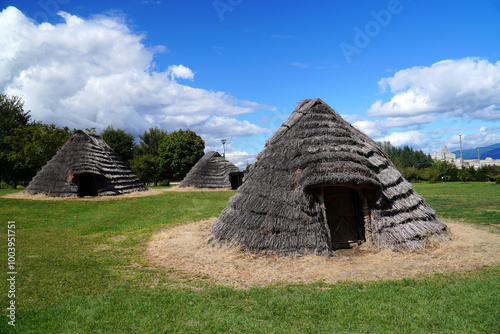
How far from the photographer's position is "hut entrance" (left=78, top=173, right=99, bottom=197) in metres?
25.6

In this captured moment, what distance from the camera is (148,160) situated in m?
45.4

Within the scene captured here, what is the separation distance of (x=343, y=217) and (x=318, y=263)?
2395mm

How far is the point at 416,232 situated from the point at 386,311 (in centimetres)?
486

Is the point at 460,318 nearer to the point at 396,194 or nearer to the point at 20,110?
the point at 396,194

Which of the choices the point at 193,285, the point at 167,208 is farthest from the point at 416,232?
the point at 167,208

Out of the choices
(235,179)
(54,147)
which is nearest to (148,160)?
(54,147)

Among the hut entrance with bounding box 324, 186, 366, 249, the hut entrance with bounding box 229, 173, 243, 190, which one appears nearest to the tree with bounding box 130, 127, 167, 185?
the hut entrance with bounding box 229, 173, 243, 190

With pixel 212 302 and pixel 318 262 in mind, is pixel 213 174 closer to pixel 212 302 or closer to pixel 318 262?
pixel 318 262

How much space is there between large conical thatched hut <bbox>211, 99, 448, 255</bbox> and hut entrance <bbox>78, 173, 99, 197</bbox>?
19.0 metres

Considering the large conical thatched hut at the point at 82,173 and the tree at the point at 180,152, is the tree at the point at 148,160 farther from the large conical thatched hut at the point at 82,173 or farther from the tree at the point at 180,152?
the large conical thatched hut at the point at 82,173

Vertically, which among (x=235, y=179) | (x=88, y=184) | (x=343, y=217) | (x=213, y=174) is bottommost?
(x=343, y=217)

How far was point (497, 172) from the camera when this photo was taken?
40406 millimetres

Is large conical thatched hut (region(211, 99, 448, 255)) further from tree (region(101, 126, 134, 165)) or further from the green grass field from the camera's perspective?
tree (region(101, 126, 134, 165))

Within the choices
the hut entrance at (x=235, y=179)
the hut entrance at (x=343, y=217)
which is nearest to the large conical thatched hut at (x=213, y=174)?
the hut entrance at (x=235, y=179)
